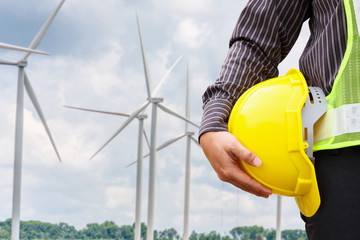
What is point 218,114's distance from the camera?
6.68 feet

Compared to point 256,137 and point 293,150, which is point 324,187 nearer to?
point 293,150

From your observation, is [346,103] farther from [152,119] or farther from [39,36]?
[152,119]

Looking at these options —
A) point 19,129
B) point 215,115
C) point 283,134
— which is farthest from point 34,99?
point 283,134

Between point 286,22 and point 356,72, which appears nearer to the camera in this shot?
point 356,72

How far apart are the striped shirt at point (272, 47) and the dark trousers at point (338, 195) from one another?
10.7 inches

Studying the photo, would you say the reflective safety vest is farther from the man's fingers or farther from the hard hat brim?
the man's fingers

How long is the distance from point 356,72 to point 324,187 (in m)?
0.38

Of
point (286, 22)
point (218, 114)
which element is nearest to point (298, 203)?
point (218, 114)

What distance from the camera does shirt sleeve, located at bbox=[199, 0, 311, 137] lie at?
218cm

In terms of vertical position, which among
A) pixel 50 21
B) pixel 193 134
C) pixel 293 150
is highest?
pixel 50 21

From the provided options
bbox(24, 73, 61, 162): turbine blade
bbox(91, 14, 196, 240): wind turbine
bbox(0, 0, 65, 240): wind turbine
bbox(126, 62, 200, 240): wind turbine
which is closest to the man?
bbox(0, 0, 65, 240): wind turbine

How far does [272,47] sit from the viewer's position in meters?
2.33

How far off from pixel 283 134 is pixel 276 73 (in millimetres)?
673

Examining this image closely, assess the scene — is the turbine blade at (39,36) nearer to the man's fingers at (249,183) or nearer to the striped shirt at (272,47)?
the striped shirt at (272,47)
